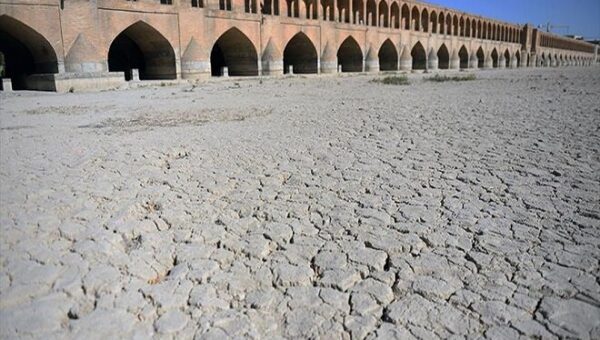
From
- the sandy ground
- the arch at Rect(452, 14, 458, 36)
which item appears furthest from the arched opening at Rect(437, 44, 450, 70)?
the sandy ground

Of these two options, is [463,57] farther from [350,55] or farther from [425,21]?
[350,55]

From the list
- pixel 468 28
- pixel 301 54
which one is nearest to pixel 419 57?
pixel 468 28

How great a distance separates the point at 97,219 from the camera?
116 inches

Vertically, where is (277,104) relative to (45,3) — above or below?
below

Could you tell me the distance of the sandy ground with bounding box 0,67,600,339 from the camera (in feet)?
6.38

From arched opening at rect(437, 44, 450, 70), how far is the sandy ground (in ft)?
116

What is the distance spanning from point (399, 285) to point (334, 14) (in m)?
26.0

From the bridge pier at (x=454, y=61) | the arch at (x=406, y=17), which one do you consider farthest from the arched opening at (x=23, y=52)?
the bridge pier at (x=454, y=61)

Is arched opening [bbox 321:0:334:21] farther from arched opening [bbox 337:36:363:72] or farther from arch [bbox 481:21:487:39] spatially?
arch [bbox 481:21:487:39]

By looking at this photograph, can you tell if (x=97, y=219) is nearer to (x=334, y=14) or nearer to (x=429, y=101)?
(x=429, y=101)

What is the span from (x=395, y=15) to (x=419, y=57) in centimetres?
542

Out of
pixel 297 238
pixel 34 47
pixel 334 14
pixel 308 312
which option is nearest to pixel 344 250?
pixel 297 238

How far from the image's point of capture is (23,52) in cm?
1680

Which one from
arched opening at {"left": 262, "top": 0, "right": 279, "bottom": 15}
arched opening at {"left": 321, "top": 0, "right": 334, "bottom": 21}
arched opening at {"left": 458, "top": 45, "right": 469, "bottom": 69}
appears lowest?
arched opening at {"left": 458, "top": 45, "right": 469, "bottom": 69}
